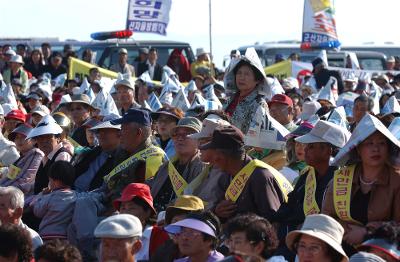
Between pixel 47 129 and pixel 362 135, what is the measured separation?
4.45m

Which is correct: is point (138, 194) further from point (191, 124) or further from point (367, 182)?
point (367, 182)

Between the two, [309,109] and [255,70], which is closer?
[255,70]

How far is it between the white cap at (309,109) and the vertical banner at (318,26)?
11.5 meters

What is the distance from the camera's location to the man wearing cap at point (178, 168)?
10.1 meters

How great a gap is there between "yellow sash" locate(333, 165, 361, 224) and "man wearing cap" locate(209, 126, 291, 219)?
67cm

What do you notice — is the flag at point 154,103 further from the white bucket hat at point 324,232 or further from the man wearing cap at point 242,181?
the white bucket hat at point 324,232

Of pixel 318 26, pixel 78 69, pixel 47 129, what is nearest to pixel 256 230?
pixel 47 129

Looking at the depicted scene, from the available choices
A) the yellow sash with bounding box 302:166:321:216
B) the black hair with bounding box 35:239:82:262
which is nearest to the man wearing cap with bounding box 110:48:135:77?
the yellow sash with bounding box 302:166:321:216

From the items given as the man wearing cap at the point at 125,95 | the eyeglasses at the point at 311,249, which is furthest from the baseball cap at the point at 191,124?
the man wearing cap at the point at 125,95

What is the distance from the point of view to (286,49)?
31953 mm

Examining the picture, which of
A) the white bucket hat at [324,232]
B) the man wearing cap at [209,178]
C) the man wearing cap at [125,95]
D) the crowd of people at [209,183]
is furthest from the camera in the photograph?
the man wearing cap at [125,95]

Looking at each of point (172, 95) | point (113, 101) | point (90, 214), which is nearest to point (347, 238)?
point (90, 214)

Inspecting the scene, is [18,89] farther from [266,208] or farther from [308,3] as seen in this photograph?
[266,208]

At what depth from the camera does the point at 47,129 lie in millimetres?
12070
